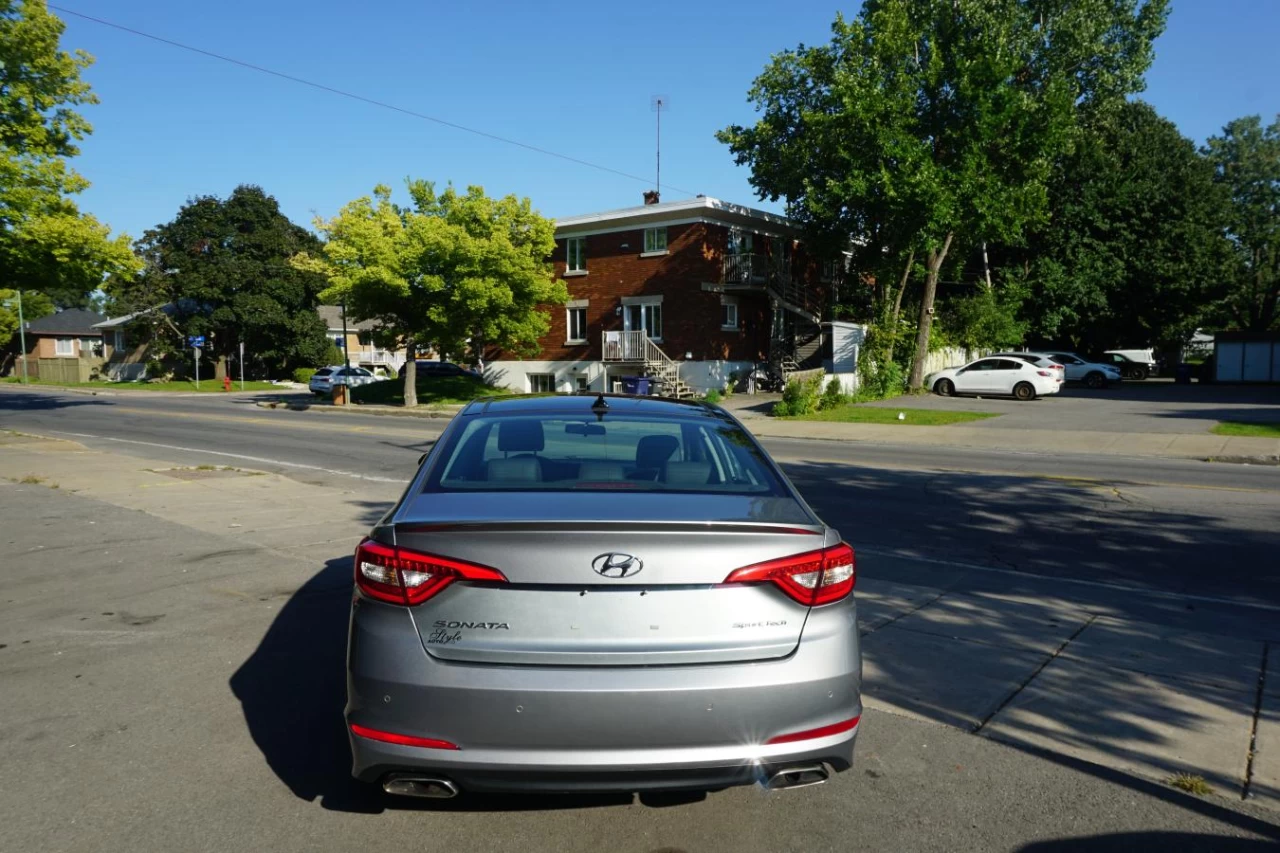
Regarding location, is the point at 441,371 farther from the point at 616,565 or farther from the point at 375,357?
the point at 616,565

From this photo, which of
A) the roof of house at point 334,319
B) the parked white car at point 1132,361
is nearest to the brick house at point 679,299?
the parked white car at point 1132,361

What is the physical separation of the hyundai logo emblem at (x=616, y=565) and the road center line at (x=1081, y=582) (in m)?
5.54

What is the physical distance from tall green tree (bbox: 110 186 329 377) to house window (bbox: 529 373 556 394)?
75.9ft

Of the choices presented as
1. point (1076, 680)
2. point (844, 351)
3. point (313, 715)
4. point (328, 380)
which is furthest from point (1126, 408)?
point (328, 380)

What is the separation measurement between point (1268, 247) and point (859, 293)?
33.4 meters

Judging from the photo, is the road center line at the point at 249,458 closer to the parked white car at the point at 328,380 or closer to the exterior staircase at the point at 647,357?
the exterior staircase at the point at 647,357

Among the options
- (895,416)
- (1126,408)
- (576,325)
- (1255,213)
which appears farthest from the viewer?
(1255,213)

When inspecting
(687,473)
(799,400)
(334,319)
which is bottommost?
(799,400)

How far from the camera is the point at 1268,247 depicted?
181 ft

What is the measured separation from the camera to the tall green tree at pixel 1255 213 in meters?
54.9

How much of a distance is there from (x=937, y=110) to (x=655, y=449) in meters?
31.0

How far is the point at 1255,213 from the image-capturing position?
55281 millimetres

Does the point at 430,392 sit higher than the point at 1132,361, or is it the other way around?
the point at 1132,361

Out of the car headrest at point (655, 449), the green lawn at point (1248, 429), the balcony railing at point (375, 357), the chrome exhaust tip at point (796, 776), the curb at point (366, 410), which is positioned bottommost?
the curb at point (366, 410)
